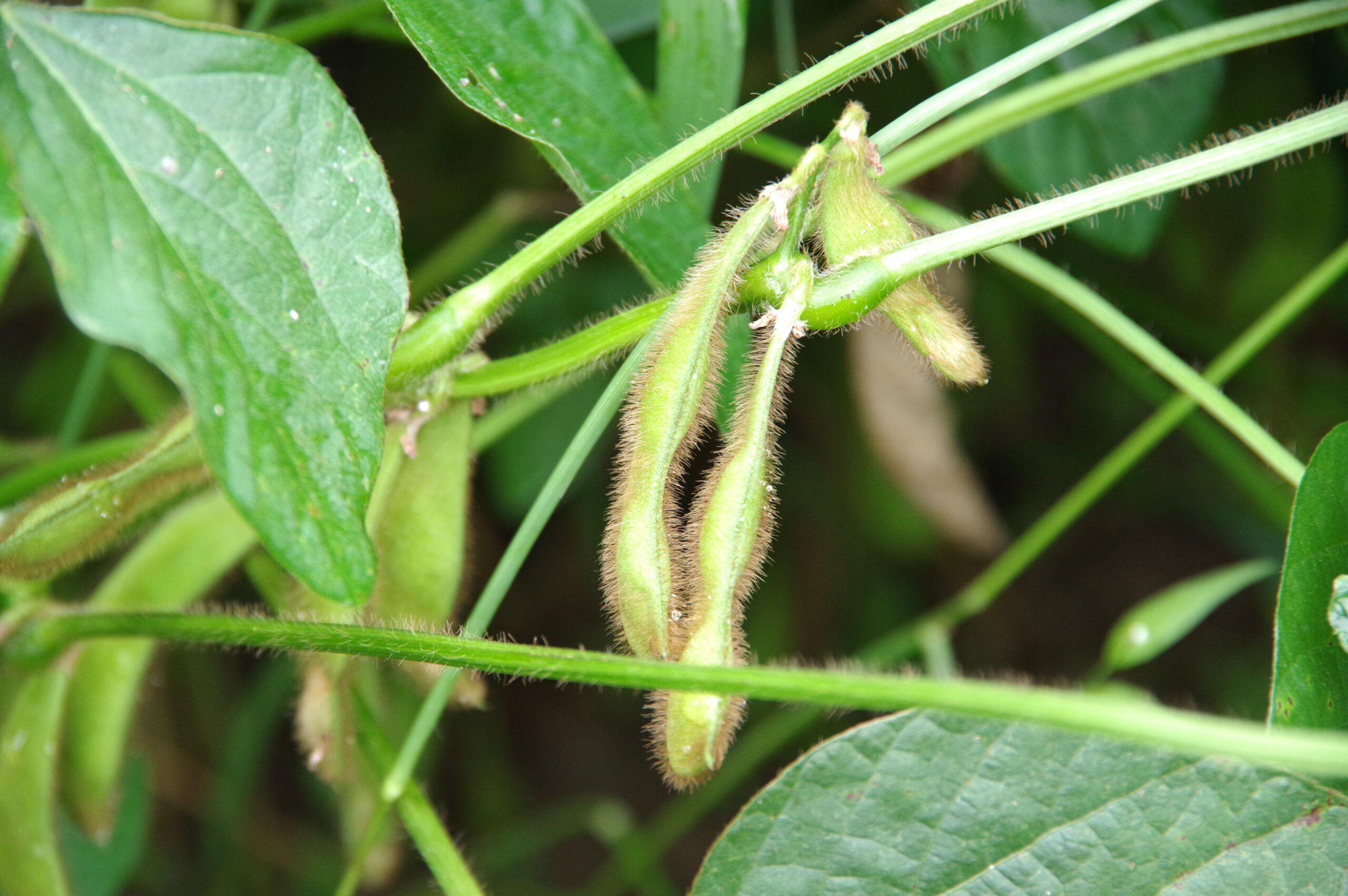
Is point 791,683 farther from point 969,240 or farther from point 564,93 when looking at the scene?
point 564,93

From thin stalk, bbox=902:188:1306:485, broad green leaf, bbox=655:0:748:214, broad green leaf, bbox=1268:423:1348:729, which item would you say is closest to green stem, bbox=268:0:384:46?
broad green leaf, bbox=655:0:748:214

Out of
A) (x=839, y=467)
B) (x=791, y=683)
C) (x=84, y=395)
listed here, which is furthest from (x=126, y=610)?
(x=839, y=467)

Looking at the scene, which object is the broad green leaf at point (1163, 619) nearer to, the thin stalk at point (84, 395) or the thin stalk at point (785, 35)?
the thin stalk at point (785, 35)

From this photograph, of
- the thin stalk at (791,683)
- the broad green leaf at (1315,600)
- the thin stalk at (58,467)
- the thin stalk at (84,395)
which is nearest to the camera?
the thin stalk at (791,683)

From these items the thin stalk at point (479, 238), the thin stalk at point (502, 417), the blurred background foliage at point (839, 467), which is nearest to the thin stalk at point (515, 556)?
the thin stalk at point (502, 417)

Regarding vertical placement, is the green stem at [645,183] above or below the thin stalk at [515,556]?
above

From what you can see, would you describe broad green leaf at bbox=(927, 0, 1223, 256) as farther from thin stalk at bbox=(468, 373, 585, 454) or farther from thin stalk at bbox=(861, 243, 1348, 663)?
thin stalk at bbox=(468, 373, 585, 454)

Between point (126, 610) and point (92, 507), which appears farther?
point (126, 610)
